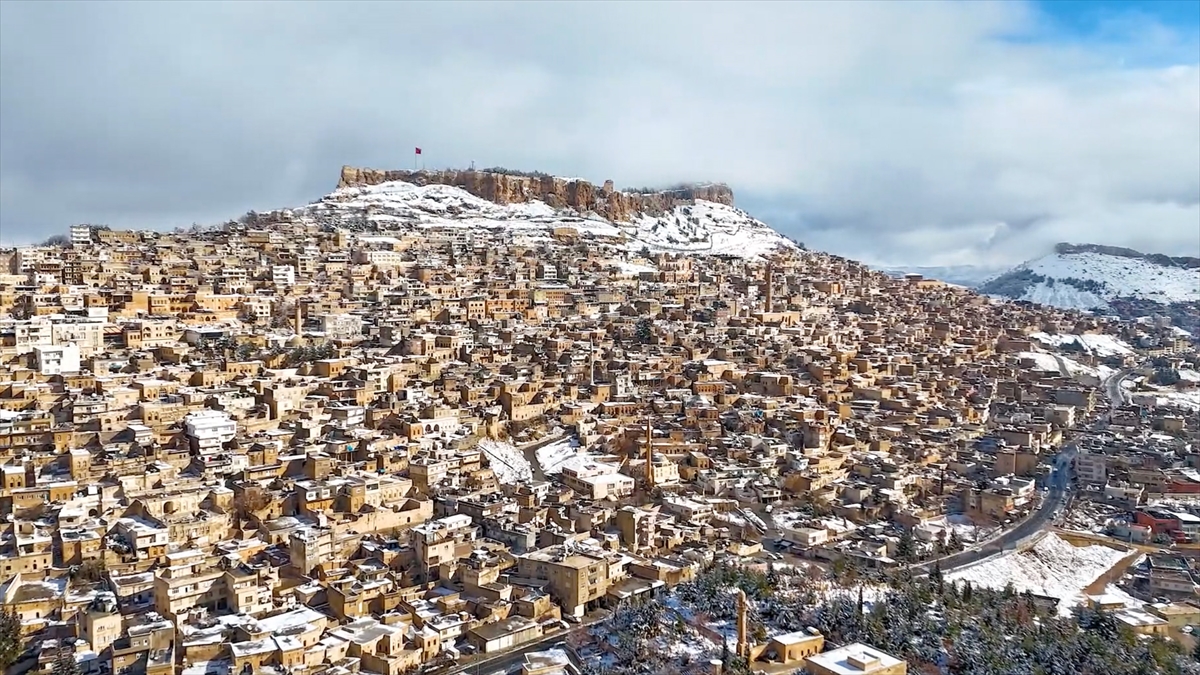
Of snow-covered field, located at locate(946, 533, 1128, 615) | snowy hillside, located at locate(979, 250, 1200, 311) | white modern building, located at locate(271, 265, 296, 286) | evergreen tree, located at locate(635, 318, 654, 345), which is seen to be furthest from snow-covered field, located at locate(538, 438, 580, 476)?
snowy hillside, located at locate(979, 250, 1200, 311)

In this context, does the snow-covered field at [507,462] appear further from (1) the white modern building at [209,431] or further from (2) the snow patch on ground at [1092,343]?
(2) the snow patch on ground at [1092,343]

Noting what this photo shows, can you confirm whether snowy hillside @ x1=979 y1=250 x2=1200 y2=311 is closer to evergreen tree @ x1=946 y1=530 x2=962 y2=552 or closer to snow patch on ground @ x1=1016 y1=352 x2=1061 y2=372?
snow patch on ground @ x1=1016 y1=352 x2=1061 y2=372

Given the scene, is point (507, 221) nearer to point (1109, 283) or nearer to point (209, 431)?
point (209, 431)

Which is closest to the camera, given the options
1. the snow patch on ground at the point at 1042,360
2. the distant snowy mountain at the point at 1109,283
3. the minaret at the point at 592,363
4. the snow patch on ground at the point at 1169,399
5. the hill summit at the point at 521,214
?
the minaret at the point at 592,363

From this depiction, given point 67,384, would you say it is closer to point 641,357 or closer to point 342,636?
point 342,636

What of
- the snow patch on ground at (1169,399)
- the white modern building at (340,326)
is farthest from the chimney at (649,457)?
the snow patch on ground at (1169,399)

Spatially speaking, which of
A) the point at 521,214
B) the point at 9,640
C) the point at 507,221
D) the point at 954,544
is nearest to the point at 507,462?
the point at 954,544

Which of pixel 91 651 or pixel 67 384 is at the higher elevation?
pixel 67 384

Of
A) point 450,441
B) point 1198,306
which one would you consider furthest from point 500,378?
point 1198,306
